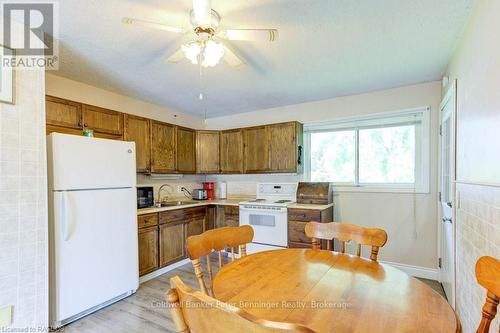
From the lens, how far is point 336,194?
11.4 feet

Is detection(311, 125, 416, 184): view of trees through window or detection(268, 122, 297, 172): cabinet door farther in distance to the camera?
detection(268, 122, 297, 172): cabinet door

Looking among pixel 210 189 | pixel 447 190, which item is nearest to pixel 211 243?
pixel 447 190

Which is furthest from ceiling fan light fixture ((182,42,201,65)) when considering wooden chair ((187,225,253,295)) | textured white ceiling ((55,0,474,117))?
wooden chair ((187,225,253,295))

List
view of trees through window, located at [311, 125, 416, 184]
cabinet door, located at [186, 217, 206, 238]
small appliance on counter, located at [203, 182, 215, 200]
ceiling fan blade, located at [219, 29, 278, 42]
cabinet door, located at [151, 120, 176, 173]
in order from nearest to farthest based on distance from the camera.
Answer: ceiling fan blade, located at [219, 29, 278, 42], view of trees through window, located at [311, 125, 416, 184], cabinet door, located at [151, 120, 176, 173], cabinet door, located at [186, 217, 206, 238], small appliance on counter, located at [203, 182, 215, 200]

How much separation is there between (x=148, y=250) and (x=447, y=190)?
343 centimetres

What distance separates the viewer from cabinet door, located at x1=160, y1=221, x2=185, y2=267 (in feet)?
10.4

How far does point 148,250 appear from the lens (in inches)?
117

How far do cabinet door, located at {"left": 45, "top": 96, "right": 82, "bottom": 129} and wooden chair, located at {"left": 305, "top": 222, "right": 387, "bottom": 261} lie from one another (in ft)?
8.63

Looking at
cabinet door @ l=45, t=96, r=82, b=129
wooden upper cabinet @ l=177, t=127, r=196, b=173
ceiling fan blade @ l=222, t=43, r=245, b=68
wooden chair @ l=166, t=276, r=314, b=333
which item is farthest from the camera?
wooden upper cabinet @ l=177, t=127, r=196, b=173

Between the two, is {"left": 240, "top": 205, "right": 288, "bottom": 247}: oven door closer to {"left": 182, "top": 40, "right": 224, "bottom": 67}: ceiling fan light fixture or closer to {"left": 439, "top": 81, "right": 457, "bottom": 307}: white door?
{"left": 439, "top": 81, "right": 457, "bottom": 307}: white door

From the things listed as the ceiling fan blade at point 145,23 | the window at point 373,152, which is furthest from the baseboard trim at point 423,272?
the ceiling fan blade at point 145,23

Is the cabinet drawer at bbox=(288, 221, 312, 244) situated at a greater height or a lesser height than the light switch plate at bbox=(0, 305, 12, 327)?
greater

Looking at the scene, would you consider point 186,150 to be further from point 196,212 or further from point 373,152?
point 373,152

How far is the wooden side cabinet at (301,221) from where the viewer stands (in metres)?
3.03
